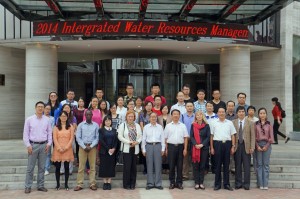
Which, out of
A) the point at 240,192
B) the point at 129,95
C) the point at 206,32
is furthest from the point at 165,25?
the point at 240,192

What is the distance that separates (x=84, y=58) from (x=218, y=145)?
1061 centimetres

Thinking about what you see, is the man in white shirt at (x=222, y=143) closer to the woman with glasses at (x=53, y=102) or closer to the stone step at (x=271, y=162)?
the stone step at (x=271, y=162)

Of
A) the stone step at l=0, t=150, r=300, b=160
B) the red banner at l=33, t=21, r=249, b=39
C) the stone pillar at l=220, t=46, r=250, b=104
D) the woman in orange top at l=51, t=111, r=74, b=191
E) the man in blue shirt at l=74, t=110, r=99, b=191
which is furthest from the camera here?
the stone pillar at l=220, t=46, r=250, b=104

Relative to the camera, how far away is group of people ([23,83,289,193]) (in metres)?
9.26

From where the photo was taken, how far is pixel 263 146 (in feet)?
31.4

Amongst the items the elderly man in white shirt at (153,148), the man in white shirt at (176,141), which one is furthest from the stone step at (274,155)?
the elderly man in white shirt at (153,148)

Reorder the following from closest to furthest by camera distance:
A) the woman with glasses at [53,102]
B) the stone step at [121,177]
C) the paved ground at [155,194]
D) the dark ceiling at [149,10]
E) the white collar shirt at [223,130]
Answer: the paved ground at [155,194], the white collar shirt at [223,130], the stone step at [121,177], the woman with glasses at [53,102], the dark ceiling at [149,10]

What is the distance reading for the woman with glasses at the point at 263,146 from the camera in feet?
31.3

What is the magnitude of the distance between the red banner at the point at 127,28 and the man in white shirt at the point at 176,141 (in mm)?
5853

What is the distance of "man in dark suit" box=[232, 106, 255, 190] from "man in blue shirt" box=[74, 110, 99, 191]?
3.10 metres

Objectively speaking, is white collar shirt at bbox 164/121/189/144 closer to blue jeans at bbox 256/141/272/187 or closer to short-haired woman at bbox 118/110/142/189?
short-haired woman at bbox 118/110/142/189

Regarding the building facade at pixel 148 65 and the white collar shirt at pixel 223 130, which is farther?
the building facade at pixel 148 65

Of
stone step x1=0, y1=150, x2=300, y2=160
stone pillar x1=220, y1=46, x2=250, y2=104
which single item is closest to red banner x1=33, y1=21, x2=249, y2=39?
stone pillar x1=220, y1=46, x2=250, y2=104

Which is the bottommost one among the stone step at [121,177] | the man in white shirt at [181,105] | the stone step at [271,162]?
the stone step at [121,177]
